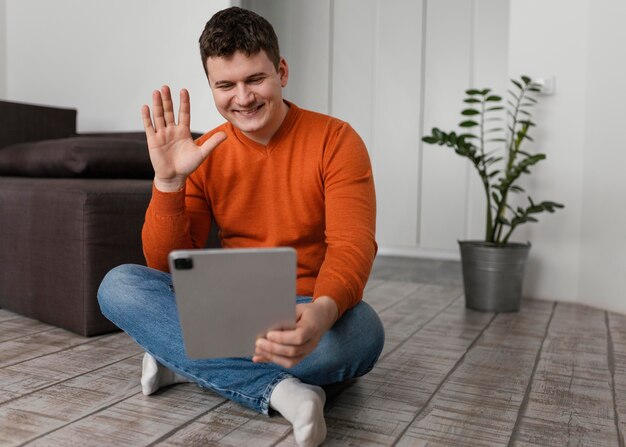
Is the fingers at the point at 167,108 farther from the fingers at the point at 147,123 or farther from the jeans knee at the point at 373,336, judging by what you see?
the jeans knee at the point at 373,336

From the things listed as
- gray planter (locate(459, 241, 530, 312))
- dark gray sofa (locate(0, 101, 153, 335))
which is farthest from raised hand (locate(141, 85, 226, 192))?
gray planter (locate(459, 241, 530, 312))

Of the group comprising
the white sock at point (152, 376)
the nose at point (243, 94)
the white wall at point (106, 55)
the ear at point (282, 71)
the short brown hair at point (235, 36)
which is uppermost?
the white wall at point (106, 55)

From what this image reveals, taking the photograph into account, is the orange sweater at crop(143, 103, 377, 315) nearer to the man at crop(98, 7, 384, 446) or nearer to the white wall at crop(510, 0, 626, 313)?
the man at crop(98, 7, 384, 446)

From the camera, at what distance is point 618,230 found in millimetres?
2455

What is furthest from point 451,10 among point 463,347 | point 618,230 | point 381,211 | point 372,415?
point 372,415

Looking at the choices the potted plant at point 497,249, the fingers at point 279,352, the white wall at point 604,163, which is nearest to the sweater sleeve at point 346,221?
the fingers at point 279,352

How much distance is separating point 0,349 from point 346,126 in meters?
1.15

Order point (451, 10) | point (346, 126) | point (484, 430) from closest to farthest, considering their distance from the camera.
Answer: point (484, 430), point (346, 126), point (451, 10)

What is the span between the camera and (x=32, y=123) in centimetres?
293

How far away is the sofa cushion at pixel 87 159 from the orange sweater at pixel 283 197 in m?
0.87

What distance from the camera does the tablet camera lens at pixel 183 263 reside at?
3.05ft

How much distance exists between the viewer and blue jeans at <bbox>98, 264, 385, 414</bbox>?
1.26 meters

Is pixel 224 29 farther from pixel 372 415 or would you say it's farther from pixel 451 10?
pixel 451 10

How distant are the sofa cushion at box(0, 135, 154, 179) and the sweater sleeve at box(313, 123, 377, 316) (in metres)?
1.10
